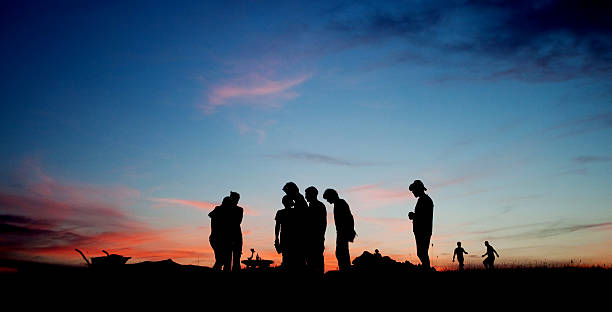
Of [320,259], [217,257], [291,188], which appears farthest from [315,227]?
[217,257]

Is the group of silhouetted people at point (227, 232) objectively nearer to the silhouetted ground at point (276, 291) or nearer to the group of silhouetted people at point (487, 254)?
the silhouetted ground at point (276, 291)

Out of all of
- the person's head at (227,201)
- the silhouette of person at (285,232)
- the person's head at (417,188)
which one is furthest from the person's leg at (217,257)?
the person's head at (417,188)

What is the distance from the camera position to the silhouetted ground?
21.1 ft

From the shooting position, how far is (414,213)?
1062 centimetres

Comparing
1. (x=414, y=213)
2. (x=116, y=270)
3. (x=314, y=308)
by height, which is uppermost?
(x=414, y=213)

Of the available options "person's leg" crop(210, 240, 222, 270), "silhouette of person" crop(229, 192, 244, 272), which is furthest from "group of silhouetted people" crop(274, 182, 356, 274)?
"person's leg" crop(210, 240, 222, 270)

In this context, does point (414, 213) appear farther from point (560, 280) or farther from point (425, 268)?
point (560, 280)

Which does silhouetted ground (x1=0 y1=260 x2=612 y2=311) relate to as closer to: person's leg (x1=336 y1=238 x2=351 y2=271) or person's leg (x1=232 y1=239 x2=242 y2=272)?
person's leg (x1=336 y1=238 x2=351 y2=271)

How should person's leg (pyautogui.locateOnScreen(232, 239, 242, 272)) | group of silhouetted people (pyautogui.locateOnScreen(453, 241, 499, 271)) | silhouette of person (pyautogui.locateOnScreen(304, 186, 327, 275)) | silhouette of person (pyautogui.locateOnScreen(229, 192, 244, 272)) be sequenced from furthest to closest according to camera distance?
group of silhouetted people (pyautogui.locateOnScreen(453, 241, 499, 271))
person's leg (pyautogui.locateOnScreen(232, 239, 242, 272))
silhouette of person (pyautogui.locateOnScreen(229, 192, 244, 272))
silhouette of person (pyautogui.locateOnScreen(304, 186, 327, 275))

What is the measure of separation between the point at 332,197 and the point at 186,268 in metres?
4.18

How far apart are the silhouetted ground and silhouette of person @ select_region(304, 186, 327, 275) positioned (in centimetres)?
153

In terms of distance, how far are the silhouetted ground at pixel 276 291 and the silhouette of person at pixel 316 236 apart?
1526 millimetres

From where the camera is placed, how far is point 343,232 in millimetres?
10438

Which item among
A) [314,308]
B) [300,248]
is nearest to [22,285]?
[314,308]
